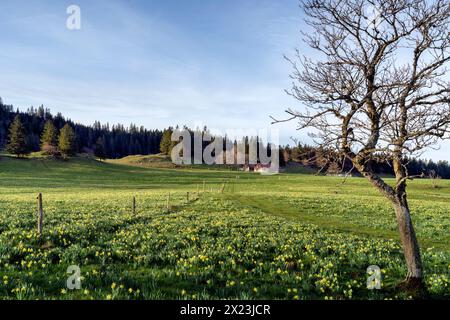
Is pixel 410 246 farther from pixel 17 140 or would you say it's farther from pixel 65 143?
pixel 17 140

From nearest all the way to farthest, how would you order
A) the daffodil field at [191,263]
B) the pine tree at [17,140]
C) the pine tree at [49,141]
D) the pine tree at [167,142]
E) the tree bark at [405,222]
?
the daffodil field at [191,263] < the tree bark at [405,222] < the pine tree at [17,140] < the pine tree at [49,141] < the pine tree at [167,142]

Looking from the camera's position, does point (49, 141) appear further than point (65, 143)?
Yes

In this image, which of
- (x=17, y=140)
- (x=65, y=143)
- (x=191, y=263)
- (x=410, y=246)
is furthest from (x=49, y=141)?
(x=410, y=246)

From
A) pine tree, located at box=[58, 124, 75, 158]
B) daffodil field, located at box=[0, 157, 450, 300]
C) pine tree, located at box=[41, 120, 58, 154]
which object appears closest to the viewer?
daffodil field, located at box=[0, 157, 450, 300]

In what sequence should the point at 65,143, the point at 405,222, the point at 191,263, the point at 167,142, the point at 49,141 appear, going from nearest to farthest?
the point at 405,222 → the point at 191,263 → the point at 65,143 → the point at 49,141 → the point at 167,142

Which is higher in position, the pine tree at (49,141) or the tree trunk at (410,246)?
the pine tree at (49,141)

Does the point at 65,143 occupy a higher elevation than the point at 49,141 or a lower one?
lower

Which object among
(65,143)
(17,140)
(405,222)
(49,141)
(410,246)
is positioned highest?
(49,141)

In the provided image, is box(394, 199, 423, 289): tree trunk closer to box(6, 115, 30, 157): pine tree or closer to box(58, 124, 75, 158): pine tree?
box(58, 124, 75, 158): pine tree

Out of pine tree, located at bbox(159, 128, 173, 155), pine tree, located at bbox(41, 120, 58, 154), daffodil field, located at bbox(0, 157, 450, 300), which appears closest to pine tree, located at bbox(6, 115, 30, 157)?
pine tree, located at bbox(41, 120, 58, 154)

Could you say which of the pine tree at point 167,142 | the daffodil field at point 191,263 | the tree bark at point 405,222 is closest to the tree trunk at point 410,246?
the tree bark at point 405,222

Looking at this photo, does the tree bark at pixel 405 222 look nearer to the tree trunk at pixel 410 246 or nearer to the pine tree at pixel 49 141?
the tree trunk at pixel 410 246

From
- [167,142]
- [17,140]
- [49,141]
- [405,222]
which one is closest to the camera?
[405,222]

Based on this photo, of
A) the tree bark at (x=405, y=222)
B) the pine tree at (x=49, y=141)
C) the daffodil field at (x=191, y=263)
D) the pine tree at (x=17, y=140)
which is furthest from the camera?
the pine tree at (x=49, y=141)
